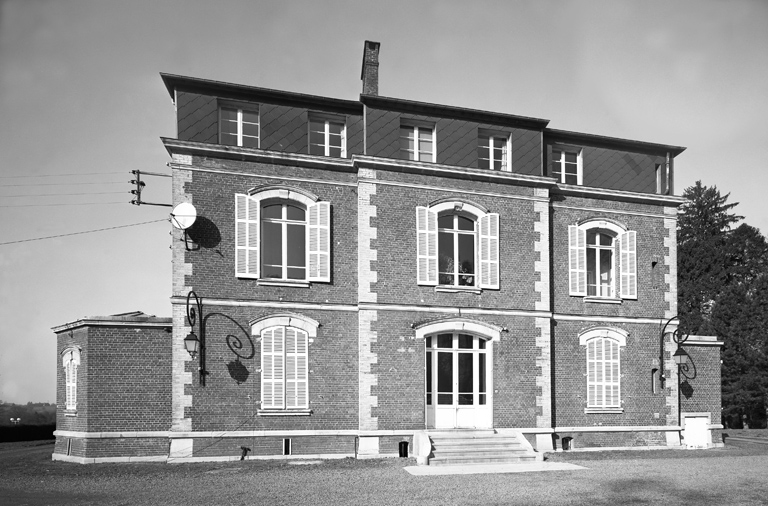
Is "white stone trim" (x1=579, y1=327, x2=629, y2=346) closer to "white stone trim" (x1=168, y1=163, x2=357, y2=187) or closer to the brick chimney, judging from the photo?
"white stone trim" (x1=168, y1=163, x2=357, y2=187)

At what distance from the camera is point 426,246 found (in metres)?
16.5

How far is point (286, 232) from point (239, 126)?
282 centimetres

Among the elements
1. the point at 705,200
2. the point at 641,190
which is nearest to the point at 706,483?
the point at 641,190

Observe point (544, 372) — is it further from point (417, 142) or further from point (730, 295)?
point (730, 295)

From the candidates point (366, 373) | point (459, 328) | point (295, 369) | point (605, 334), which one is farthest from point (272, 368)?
point (605, 334)

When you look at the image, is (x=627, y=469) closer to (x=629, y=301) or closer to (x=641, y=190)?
(x=629, y=301)

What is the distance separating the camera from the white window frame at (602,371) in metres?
17.7

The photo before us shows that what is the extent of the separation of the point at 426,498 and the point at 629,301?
10.3m

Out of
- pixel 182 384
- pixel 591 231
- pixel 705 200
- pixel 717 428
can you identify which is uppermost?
pixel 705 200

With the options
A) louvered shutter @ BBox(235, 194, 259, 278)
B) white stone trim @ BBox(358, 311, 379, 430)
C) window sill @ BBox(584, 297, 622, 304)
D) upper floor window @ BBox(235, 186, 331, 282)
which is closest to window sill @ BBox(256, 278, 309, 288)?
upper floor window @ BBox(235, 186, 331, 282)

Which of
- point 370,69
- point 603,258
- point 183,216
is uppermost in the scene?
point 370,69

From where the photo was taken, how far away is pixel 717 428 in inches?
741

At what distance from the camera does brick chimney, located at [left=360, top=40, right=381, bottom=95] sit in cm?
1719

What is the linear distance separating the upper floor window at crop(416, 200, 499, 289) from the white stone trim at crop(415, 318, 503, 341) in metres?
0.92
